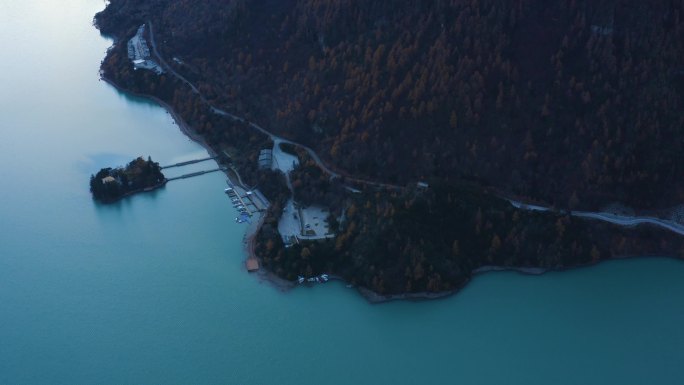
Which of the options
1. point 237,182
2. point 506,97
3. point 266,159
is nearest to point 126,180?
point 237,182

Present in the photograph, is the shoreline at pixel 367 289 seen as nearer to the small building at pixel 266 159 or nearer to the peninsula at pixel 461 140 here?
the peninsula at pixel 461 140

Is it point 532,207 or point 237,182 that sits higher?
point 237,182

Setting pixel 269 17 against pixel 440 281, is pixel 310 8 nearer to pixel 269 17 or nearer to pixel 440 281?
pixel 269 17

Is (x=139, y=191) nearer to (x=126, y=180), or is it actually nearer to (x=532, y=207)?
(x=126, y=180)

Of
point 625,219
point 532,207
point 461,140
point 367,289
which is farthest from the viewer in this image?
point 461,140

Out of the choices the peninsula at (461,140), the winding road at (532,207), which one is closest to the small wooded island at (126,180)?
the peninsula at (461,140)

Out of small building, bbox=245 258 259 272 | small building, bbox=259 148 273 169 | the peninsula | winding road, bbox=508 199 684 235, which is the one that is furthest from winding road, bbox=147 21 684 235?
small building, bbox=245 258 259 272

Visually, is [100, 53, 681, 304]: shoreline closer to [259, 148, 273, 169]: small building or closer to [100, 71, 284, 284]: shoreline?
[100, 71, 284, 284]: shoreline
